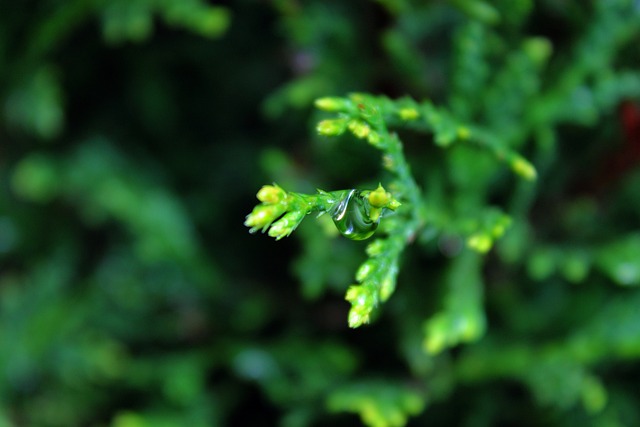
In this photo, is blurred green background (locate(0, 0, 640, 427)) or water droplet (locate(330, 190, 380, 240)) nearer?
water droplet (locate(330, 190, 380, 240))

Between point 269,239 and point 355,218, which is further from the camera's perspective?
point 269,239

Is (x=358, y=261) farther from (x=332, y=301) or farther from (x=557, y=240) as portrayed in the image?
(x=557, y=240)

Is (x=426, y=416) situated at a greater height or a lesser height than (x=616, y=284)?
lesser

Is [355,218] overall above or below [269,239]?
below

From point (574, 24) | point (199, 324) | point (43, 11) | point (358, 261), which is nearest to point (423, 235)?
point (358, 261)

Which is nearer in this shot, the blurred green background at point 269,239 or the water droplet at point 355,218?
the water droplet at point 355,218

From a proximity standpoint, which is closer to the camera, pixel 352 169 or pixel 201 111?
pixel 352 169

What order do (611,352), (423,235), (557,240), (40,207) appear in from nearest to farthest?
(423,235) → (611,352) → (557,240) → (40,207)

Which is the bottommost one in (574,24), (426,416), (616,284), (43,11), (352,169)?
(426,416)
